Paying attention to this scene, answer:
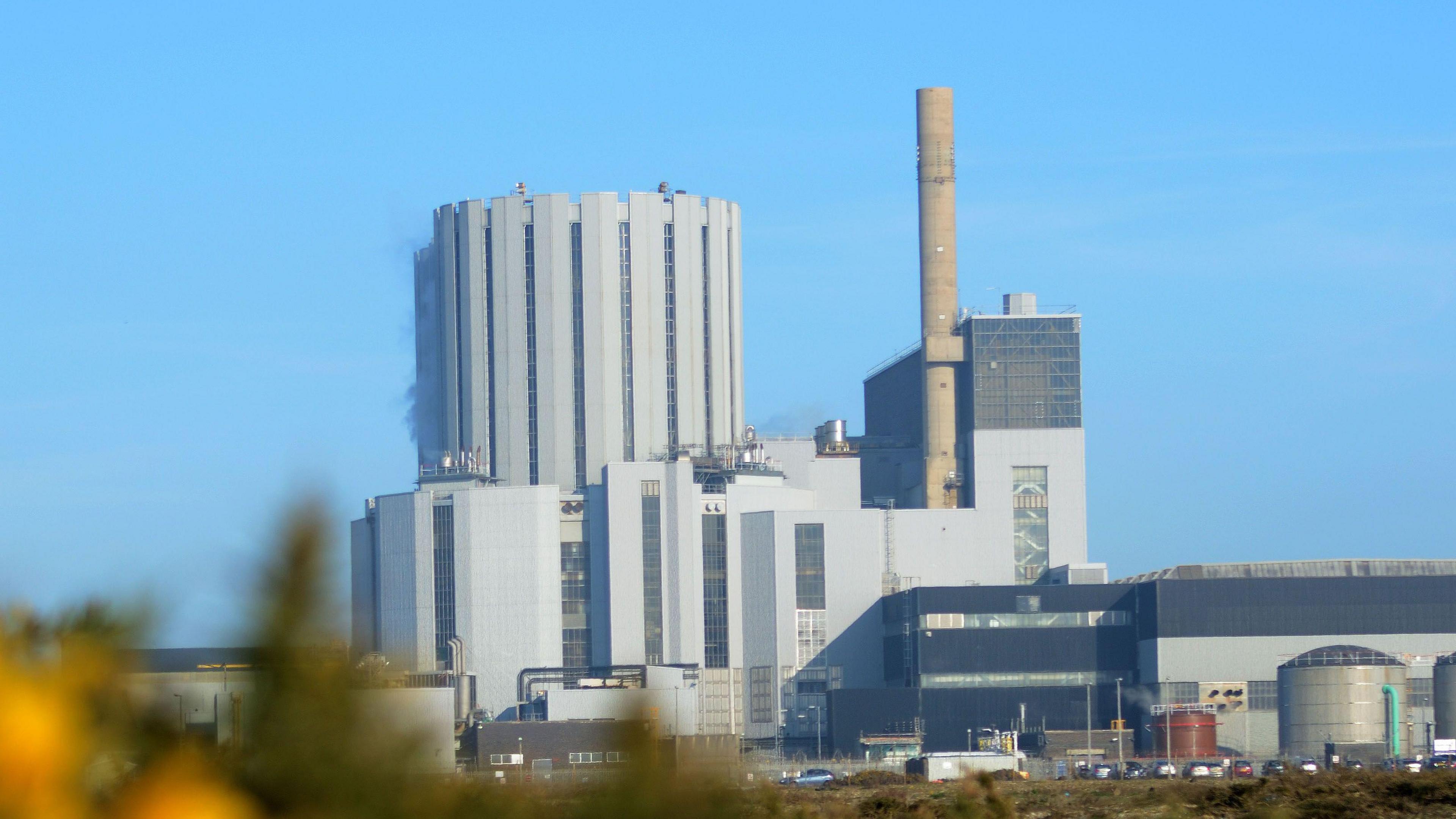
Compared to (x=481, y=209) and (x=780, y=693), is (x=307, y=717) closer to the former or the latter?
(x=780, y=693)

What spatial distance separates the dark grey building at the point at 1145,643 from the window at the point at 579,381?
22.7m

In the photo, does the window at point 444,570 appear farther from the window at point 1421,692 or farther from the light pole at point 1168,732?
the window at point 1421,692

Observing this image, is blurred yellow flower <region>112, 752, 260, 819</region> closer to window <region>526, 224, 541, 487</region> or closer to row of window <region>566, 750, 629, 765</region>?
row of window <region>566, 750, 629, 765</region>

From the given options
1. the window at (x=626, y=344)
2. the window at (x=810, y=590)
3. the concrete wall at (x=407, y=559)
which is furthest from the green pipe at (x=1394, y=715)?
the concrete wall at (x=407, y=559)

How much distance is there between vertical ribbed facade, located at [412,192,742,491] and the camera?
114 metres

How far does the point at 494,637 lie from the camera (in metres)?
105

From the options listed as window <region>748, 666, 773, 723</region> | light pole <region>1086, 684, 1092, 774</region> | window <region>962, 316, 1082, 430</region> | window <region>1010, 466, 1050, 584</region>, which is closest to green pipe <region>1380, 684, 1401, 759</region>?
light pole <region>1086, 684, 1092, 774</region>

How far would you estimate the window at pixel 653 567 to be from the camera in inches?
4210

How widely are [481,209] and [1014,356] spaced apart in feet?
124

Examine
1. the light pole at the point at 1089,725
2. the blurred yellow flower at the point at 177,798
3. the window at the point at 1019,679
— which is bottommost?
the light pole at the point at 1089,725

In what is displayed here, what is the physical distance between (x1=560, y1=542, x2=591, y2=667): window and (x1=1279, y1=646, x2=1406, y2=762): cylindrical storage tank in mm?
41822

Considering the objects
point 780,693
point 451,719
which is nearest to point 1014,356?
point 780,693

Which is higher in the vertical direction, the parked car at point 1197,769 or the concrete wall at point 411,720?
the concrete wall at point 411,720

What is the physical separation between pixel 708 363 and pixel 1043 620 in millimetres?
28290
